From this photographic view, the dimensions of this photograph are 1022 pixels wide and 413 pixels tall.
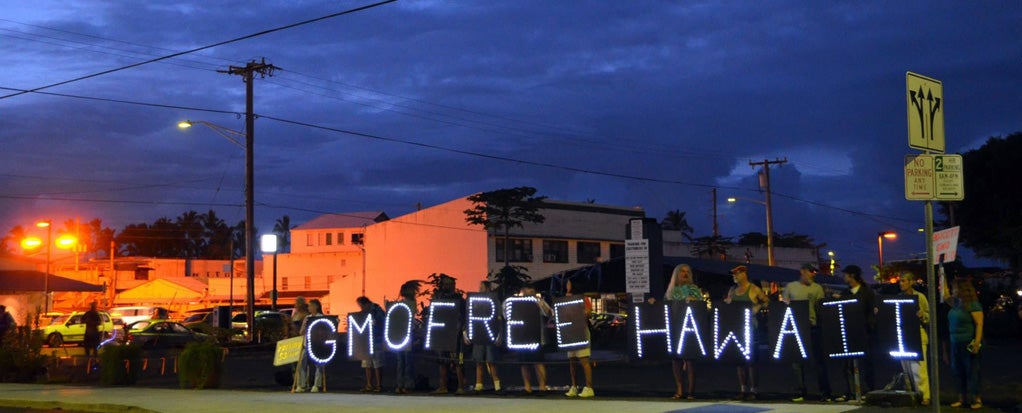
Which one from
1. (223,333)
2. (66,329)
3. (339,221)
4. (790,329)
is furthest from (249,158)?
(339,221)

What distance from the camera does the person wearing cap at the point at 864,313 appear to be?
42.1 ft

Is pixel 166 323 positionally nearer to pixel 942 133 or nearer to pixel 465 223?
pixel 465 223

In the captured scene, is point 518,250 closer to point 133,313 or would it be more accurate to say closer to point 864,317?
point 133,313

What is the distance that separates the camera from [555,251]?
65.4 meters

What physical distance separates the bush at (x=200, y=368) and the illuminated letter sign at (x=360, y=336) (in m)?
3.26

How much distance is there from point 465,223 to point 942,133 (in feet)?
184

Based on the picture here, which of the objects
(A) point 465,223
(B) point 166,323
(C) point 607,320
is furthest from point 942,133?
(A) point 465,223

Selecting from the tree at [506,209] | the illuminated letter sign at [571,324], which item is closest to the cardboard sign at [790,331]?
the illuminated letter sign at [571,324]

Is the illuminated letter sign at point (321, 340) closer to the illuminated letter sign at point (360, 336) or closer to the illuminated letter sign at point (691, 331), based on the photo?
the illuminated letter sign at point (360, 336)

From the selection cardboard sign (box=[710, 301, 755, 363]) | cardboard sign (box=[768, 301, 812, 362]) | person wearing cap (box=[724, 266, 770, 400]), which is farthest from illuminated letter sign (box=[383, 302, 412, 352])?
cardboard sign (box=[768, 301, 812, 362])

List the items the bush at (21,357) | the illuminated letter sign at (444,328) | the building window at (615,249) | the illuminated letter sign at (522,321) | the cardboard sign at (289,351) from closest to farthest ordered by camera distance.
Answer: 1. the illuminated letter sign at (522,321)
2. the illuminated letter sign at (444,328)
3. the cardboard sign at (289,351)
4. the bush at (21,357)
5. the building window at (615,249)

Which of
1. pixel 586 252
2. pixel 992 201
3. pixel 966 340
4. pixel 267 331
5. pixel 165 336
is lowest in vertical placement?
pixel 165 336

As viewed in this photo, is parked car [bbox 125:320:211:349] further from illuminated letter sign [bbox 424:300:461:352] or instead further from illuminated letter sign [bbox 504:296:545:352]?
illuminated letter sign [bbox 504:296:545:352]

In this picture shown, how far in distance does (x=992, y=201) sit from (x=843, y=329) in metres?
42.2
